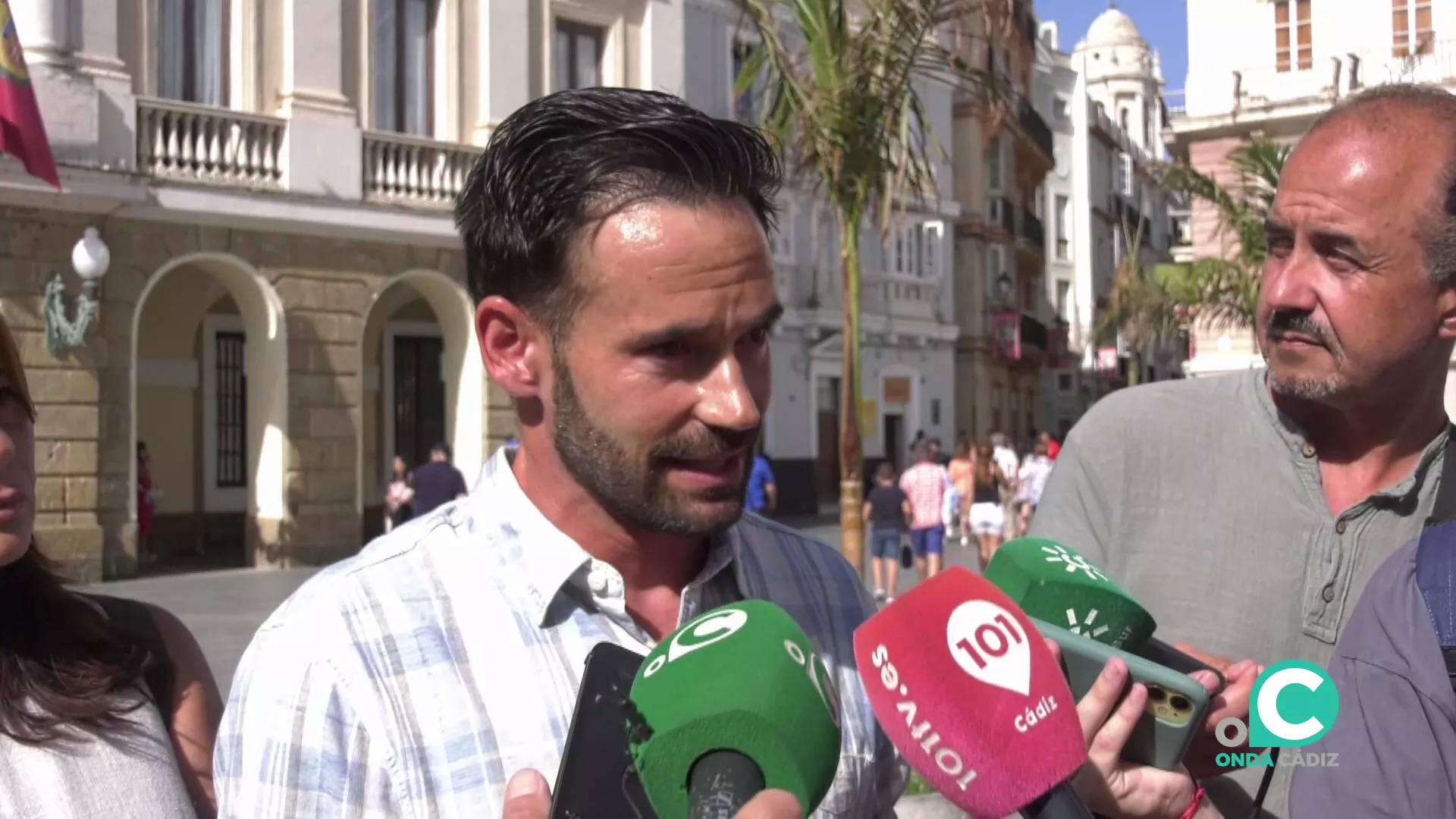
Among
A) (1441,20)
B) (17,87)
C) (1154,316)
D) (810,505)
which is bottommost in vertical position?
(810,505)

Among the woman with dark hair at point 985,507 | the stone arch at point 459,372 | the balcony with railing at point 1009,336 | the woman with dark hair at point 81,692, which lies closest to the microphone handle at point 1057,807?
the woman with dark hair at point 81,692

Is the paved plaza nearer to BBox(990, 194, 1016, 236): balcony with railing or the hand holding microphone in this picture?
the hand holding microphone

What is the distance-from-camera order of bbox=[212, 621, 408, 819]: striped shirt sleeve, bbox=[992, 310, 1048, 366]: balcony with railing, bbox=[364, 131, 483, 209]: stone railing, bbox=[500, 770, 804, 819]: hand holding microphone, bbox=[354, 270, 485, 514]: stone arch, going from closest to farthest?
bbox=[500, 770, 804, 819]: hand holding microphone < bbox=[212, 621, 408, 819]: striped shirt sleeve < bbox=[364, 131, 483, 209]: stone railing < bbox=[354, 270, 485, 514]: stone arch < bbox=[992, 310, 1048, 366]: balcony with railing

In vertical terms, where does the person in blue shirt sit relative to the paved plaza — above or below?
above

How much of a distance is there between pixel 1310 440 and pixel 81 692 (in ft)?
7.19

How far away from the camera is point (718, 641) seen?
5.02 feet

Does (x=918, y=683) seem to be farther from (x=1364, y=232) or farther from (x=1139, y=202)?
(x=1139, y=202)

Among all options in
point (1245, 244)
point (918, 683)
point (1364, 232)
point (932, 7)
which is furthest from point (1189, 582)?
point (1245, 244)

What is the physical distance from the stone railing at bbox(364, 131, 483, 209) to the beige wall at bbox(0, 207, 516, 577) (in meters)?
0.65

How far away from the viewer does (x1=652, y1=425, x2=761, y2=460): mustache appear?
1827mm

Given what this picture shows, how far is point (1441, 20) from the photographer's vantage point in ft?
72.8

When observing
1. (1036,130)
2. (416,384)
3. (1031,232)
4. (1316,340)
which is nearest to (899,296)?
(1031,232)

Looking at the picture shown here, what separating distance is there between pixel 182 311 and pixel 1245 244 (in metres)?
12.8

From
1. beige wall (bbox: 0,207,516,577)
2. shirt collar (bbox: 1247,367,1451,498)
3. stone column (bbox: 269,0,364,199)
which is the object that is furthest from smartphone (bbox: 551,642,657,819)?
stone column (bbox: 269,0,364,199)
